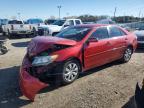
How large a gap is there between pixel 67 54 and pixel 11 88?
1.73m

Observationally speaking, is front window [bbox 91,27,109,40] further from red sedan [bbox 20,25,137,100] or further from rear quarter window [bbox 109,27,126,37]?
rear quarter window [bbox 109,27,126,37]

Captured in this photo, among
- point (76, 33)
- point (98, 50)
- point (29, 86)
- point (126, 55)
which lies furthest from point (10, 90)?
point (126, 55)

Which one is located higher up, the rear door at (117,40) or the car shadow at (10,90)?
the rear door at (117,40)

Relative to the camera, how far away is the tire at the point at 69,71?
566 cm

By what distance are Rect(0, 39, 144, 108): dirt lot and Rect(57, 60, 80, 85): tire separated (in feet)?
0.52

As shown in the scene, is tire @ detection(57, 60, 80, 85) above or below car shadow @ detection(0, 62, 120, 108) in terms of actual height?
above

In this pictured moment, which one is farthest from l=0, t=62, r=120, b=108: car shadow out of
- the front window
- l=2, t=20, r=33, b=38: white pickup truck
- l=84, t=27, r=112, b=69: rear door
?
l=2, t=20, r=33, b=38: white pickup truck

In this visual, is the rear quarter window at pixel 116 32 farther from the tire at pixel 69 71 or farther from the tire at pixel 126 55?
the tire at pixel 69 71

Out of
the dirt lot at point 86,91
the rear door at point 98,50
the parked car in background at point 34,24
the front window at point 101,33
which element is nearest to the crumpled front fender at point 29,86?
the dirt lot at point 86,91

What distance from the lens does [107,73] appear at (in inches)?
274

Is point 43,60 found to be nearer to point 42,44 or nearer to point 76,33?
point 42,44

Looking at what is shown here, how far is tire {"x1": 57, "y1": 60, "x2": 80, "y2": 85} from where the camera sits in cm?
566

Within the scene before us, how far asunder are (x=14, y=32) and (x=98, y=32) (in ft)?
44.6

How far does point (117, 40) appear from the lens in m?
7.59
